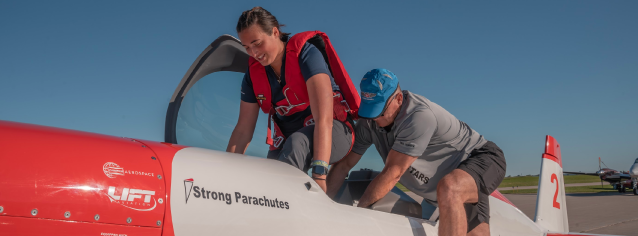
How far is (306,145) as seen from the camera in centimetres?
218

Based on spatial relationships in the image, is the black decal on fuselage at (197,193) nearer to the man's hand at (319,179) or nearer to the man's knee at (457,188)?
the man's hand at (319,179)

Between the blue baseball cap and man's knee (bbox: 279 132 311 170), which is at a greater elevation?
the blue baseball cap

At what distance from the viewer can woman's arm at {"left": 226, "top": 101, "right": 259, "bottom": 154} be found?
8.82 ft

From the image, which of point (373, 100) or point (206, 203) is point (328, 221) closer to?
point (206, 203)

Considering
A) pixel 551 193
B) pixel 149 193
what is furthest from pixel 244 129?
pixel 551 193

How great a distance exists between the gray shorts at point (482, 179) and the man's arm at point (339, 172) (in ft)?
2.39

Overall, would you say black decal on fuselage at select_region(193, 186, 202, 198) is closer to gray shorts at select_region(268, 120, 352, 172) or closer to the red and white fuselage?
the red and white fuselage

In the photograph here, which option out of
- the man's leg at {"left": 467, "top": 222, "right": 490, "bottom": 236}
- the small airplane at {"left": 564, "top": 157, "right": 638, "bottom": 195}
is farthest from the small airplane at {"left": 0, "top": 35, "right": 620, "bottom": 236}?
the small airplane at {"left": 564, "top": 157, "right": 638, "bottom": 195}

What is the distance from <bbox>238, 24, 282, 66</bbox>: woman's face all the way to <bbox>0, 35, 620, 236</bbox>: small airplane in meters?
0.69

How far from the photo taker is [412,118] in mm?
2389

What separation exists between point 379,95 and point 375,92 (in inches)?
1.2

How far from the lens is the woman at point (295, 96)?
82.9 inches

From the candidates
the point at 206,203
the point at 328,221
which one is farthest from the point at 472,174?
the point at 206,203

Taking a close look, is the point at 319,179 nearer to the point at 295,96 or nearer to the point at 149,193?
the point at 295,96
